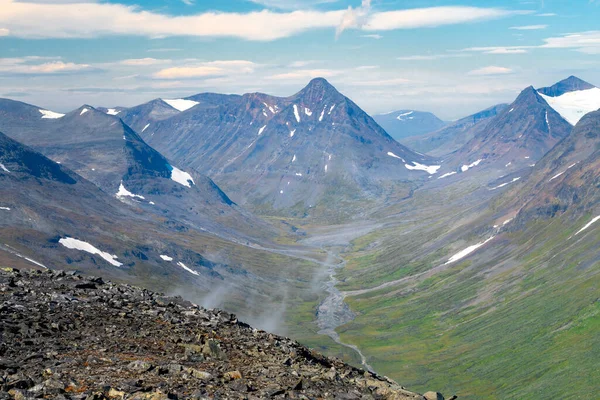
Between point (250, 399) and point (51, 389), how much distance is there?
9252 millimetres

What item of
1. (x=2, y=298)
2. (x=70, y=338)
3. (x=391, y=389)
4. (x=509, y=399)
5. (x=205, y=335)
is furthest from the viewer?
(x=509, y=399)

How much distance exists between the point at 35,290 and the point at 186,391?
2573 centimetres

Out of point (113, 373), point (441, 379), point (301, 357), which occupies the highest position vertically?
point (113, 373)

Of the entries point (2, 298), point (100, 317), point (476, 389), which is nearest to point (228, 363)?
point (100, 317)

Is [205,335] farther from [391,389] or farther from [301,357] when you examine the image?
[391,389]

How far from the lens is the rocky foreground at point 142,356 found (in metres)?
32.3

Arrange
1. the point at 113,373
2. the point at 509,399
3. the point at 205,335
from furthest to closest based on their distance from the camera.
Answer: the point at 509,399
the point at 205,335
the point at 113,373

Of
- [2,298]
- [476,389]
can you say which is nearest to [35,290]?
[2,298]

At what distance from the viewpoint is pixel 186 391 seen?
32.2 m

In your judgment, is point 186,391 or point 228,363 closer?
point 186,391

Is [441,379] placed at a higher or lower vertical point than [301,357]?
lower

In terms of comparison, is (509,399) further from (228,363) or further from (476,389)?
(228,363)

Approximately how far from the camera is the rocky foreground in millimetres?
32344

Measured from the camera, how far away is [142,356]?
127ft
